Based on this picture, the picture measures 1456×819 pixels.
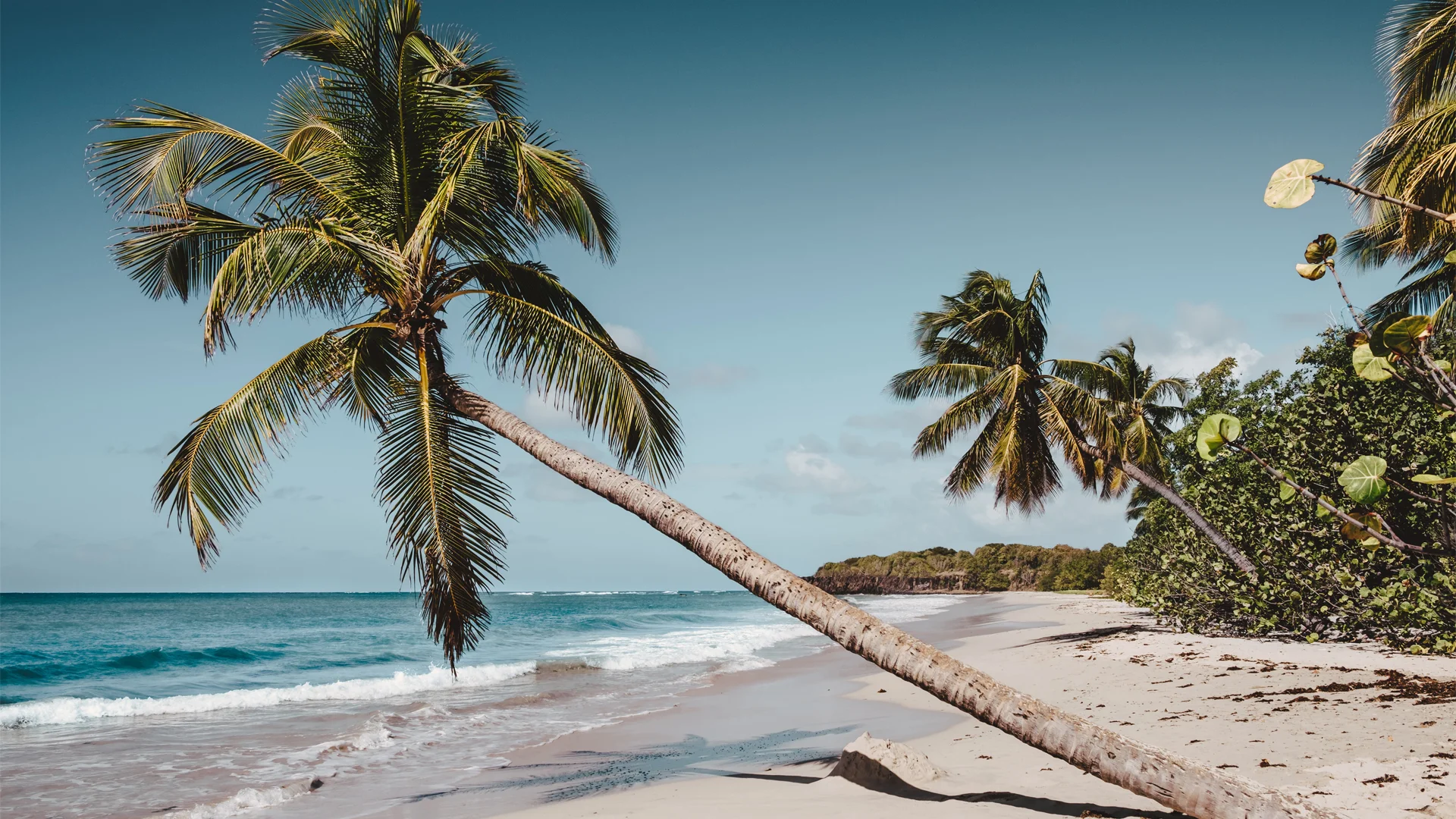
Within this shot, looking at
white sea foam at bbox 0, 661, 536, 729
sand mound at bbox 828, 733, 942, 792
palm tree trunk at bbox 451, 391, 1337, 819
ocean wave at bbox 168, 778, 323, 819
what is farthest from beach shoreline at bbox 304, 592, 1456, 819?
white sea foam at bbox 0, 661, 536, 729

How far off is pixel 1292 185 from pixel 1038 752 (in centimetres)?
608

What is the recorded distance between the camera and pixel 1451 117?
31.5 feet

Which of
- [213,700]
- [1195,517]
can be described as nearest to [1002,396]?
[1195,517]

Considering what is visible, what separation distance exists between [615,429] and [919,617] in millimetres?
30680

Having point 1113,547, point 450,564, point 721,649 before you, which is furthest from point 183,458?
point 1113,547

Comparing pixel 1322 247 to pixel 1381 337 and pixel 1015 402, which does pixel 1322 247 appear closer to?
pixel 1381 337

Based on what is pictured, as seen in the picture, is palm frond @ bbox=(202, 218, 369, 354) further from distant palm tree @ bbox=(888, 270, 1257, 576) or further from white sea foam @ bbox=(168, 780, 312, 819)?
distant palm tree @ bbox=(888, 270, 1257, 576)

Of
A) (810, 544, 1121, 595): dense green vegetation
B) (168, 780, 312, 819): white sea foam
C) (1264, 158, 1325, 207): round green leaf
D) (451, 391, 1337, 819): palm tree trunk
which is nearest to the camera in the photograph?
(1264, 158, 1325, 207): round green leaf

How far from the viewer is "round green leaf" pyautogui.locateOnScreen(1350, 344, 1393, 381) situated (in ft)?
6.58

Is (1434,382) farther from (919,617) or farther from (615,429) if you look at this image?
(919,617)

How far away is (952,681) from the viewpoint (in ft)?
14.5

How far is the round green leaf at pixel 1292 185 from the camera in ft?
5.78

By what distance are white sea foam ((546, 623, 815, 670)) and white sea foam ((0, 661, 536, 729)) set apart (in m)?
4.30

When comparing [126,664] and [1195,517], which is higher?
[1195,517]
